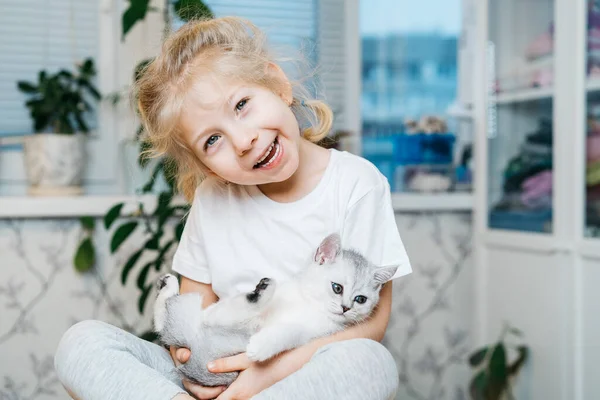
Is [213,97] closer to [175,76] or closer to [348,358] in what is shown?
[175,76]

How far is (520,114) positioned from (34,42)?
4.95 feet

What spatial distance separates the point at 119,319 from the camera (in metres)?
2.07

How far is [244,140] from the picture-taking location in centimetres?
104

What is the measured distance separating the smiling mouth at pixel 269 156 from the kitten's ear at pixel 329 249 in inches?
6.0

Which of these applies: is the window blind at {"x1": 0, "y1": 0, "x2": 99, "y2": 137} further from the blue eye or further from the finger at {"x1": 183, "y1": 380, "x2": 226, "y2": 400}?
the finger at {"x1": 183, "y1": 380, "x2": 226, "y2": 400}

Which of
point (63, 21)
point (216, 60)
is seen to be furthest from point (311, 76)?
point (63, 21)

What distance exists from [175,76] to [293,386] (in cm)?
53

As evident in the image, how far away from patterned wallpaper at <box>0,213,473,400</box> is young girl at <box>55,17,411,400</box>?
82 cm

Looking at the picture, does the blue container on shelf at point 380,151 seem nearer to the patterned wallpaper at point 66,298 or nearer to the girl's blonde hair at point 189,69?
the patterned wallpaper at point 66,298

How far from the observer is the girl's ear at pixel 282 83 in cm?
117

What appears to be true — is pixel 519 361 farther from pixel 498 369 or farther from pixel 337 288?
pixel 337 288

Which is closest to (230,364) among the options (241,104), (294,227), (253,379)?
(253,379)

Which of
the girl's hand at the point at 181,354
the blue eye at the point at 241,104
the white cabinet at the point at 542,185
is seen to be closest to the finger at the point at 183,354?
the girl's hand at the point at 181,354

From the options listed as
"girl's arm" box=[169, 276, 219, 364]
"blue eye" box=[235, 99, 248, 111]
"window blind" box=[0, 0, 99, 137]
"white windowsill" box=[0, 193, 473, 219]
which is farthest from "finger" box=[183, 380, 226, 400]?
"window blind" box=[0, 0, 99, 137]
